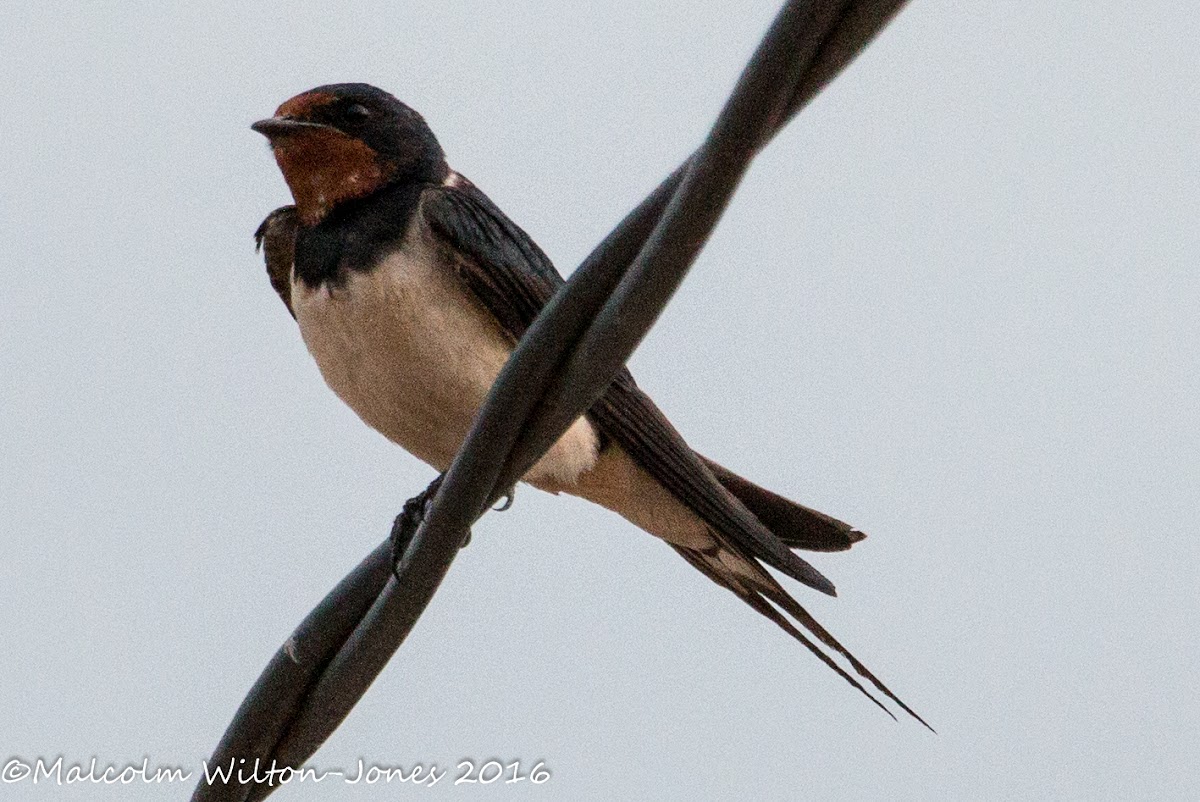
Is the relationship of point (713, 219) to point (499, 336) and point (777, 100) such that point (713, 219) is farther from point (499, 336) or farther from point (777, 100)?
point (499, 336)

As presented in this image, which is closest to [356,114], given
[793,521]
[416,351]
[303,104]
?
[303,104]

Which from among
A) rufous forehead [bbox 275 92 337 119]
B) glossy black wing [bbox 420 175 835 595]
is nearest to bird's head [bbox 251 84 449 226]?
rufous forehead [bbox 275 92 337 119]

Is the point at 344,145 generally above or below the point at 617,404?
above

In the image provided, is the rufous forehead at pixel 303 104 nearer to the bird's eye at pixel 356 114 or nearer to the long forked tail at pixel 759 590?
the bird's eye at pixel 356 114

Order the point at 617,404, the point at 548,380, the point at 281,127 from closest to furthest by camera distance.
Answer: the point at 548,380 → the point at 617,404 → the point at 281,127

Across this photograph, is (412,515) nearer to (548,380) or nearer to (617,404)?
(617,404)

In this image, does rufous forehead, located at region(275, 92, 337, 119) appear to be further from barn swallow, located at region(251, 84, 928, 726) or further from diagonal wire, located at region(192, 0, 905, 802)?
diagonal wire, located at region(192, 0, 905, 802)

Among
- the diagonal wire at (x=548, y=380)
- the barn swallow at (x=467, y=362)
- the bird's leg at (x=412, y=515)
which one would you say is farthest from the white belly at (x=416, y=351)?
the diagonal wire at (x=548, y=380)
